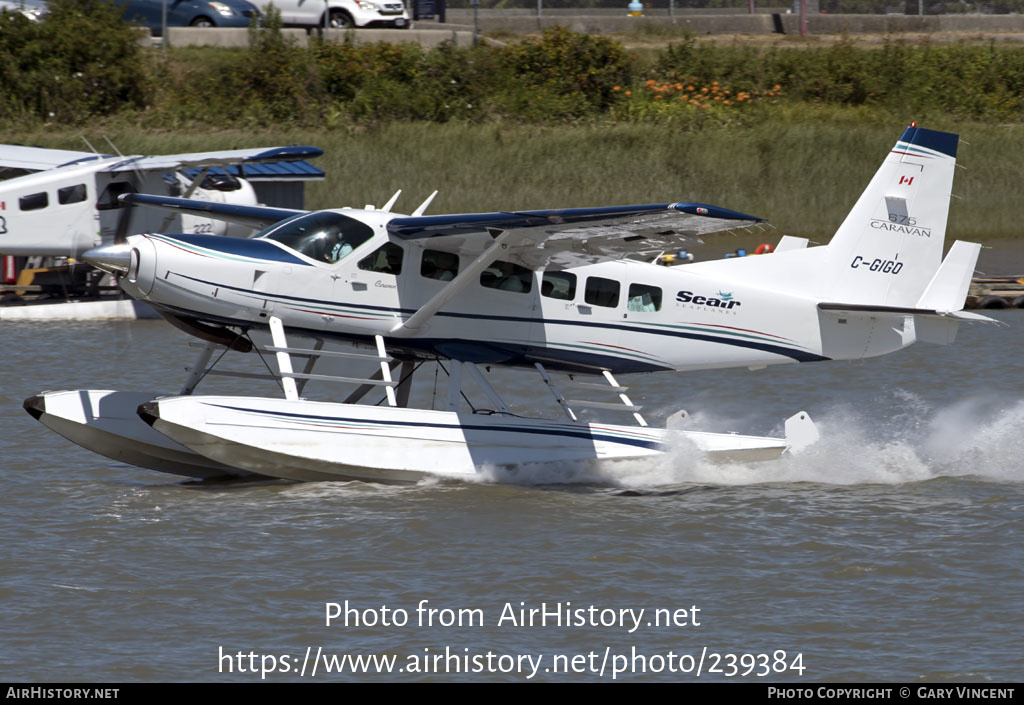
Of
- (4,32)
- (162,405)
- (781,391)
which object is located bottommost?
(781,391)

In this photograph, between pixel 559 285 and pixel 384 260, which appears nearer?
pixel 384 260

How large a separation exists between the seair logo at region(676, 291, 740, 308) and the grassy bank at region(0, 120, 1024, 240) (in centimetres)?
1564

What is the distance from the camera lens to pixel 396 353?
12.0 m

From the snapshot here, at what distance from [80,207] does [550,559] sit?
13958 millimetres

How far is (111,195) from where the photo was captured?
21500mm

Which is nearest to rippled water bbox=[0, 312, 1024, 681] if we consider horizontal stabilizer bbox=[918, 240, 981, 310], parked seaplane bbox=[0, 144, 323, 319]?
horizontal stabilizer bbox=[918, 240, 981, 310]

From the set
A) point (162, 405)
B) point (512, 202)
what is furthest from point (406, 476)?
point (512, 202)

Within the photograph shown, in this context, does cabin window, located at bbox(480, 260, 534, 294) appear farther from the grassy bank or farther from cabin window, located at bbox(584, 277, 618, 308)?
the grassy bank

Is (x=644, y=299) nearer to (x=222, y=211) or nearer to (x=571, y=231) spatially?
(x=571, y=231)

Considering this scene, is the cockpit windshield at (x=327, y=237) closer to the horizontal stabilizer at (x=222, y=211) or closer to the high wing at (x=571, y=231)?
the high wing at (x=571, y=231)

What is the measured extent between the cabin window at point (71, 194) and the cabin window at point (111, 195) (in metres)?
0.27

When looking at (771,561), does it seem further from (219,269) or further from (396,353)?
(219,269)

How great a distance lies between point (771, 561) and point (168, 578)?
4046 mm

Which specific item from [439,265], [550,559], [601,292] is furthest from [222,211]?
[550,559]
